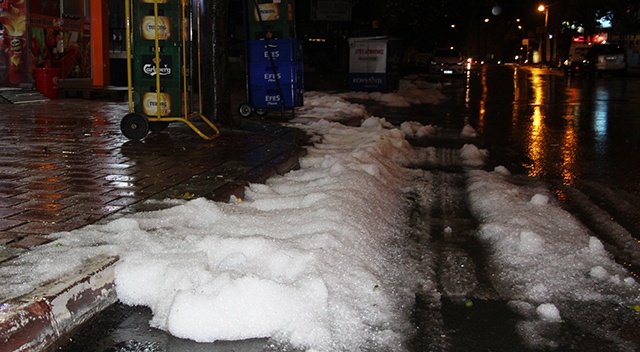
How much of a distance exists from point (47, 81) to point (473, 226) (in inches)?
523

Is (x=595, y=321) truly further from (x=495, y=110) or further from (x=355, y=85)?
(x=355, y=85)

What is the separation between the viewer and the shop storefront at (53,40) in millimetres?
17125

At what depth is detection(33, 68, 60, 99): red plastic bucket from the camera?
648 inches

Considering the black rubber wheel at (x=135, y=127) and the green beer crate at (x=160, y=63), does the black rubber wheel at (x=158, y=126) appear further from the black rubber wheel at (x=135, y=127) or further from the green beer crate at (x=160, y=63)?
the green beer crate at (x=160, y=63)

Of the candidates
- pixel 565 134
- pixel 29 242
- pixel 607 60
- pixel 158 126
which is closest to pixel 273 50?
pixel 158 126

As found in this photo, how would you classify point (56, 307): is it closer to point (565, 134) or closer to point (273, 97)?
point (273, 97)

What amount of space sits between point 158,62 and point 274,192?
3.56 m

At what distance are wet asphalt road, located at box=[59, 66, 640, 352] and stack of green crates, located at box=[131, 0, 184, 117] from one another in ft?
12.4

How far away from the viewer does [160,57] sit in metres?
9.34

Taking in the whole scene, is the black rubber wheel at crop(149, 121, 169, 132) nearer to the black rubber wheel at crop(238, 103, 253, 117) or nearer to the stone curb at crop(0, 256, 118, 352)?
the black rubber wheel at crop(238, 103, 253, 117)

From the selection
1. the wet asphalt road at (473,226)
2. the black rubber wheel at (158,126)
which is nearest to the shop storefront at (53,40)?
the black rubber wheel at (158,126)

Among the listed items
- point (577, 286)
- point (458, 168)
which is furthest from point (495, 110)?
point (577, 286)

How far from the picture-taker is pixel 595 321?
4074mm

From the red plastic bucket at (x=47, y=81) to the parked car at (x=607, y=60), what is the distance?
30.5 m
